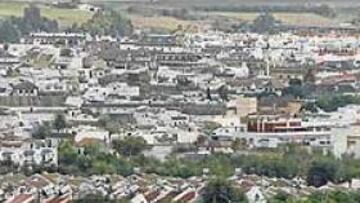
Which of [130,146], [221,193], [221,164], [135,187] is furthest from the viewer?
[130,146]

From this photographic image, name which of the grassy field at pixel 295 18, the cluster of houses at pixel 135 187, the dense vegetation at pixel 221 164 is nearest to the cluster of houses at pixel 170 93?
the cluster of houses at pixel 135 187

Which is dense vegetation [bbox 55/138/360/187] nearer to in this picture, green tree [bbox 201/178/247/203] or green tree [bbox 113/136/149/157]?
green tree [bbox 113/136/149/157]

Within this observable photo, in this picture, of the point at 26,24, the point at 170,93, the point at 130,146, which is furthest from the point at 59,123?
the point at 26,24

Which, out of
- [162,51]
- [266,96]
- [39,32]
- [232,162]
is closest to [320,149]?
[232,162]

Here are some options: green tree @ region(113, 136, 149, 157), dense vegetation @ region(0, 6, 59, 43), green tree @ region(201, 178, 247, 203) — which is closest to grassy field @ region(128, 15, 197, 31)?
dense vegetation @ region(0, 6, 59, 43)

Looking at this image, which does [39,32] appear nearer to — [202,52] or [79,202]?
[202,52]

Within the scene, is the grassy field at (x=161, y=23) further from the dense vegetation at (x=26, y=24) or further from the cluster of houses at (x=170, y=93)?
the dense vegetation at (x=26, y=24)

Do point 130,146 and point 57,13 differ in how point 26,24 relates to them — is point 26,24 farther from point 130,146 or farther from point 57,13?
point 130,146
